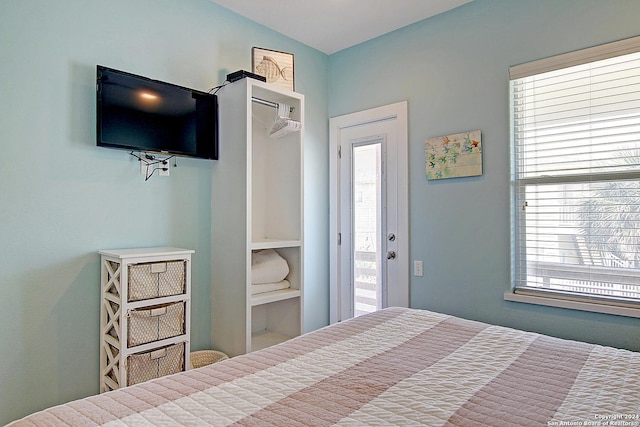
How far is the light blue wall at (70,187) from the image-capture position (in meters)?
1.83

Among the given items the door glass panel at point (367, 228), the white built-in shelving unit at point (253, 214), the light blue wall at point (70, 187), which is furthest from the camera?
the door glass panel at point (367, 228)

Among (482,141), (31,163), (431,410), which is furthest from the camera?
(482,141)

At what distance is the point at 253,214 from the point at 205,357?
1060mm

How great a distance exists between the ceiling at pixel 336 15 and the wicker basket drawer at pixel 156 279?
6.04ft

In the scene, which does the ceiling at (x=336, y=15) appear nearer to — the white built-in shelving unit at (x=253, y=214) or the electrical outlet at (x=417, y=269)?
the white built-in shelving unit at (x=253, y=214)

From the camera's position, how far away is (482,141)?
255 centimetres

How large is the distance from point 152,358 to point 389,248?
183 cm

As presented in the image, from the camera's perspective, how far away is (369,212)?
3178 millimetres

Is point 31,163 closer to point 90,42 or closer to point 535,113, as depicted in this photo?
point 90,42

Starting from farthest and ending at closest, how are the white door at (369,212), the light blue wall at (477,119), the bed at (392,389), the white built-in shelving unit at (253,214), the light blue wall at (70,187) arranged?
the white door at (369,212), the white built-in shelving unit at (253,214), the light blue wall at (477,119), the light blue wall at (70,187), the bed at (392,389)

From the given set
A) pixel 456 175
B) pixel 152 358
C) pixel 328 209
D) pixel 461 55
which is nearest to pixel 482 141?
pixel 456 175

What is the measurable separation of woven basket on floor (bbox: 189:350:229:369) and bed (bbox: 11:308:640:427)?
1.10m

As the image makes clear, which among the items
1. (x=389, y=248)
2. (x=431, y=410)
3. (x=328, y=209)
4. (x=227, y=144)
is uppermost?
(x=227, y=144)

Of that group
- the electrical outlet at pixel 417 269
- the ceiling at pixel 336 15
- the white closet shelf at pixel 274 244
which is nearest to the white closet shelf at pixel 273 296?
the white closet shelf at pixel 274 244
